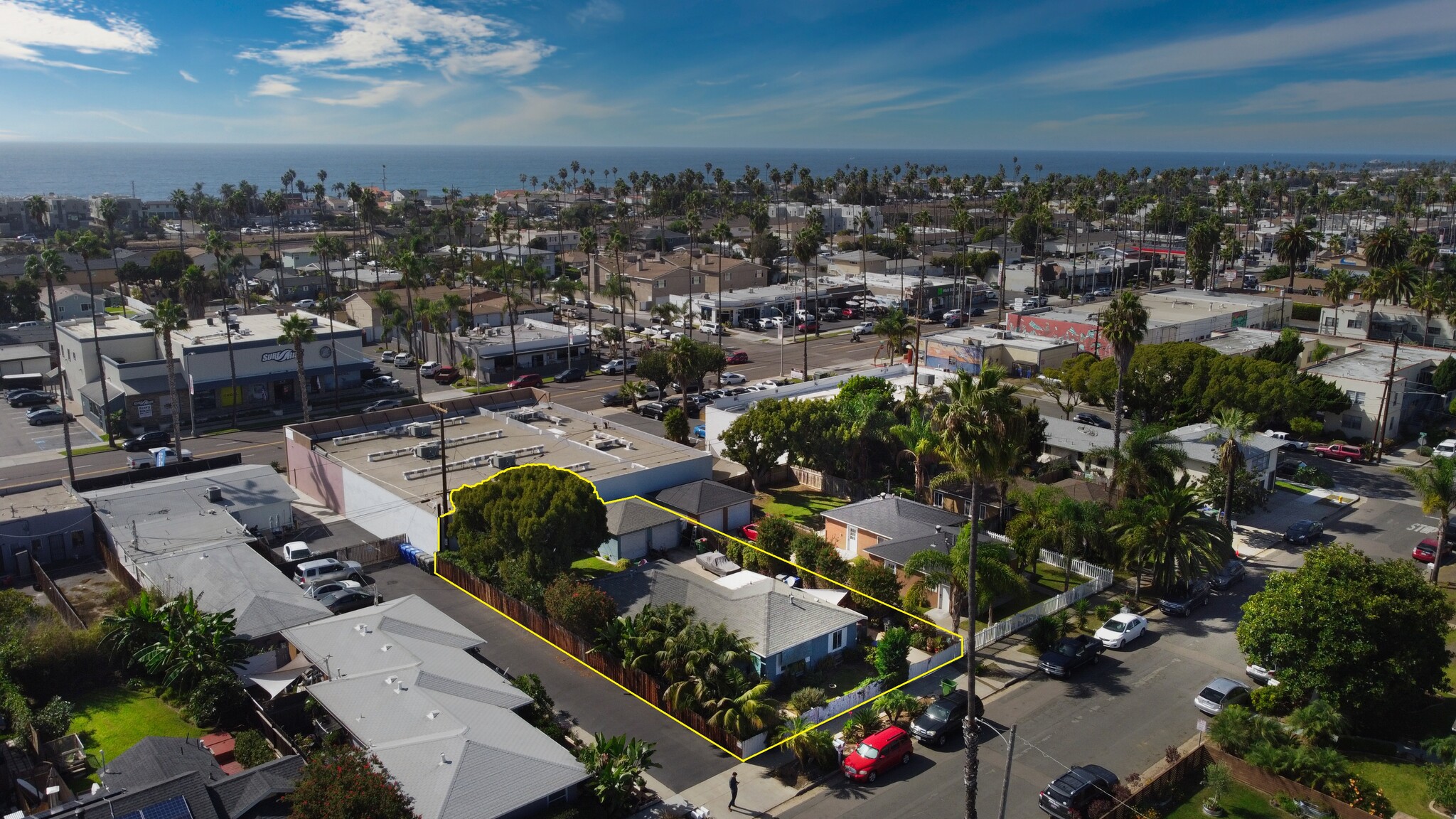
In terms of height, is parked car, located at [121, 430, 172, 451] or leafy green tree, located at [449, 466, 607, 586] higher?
leafy green tree, located at [449, 466, 607, 586]

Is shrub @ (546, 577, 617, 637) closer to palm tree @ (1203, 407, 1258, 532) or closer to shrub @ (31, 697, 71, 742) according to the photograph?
shrub @ (31, 697, 71, 742)

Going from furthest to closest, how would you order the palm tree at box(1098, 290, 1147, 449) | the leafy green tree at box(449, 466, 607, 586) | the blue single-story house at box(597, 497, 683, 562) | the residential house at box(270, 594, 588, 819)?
1. the palm tree at box(1098, 290, 1147, 449)
2. the blue single-story house at box(597, 497, 683, 562)
3. the leafy green tree at box(449, 466, 607, 586)
4. the residential house at box(270, 594, 588, 819)

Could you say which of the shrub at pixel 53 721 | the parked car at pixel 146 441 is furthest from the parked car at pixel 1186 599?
the parked car at pixel 146 441

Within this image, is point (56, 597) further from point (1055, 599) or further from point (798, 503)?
point (1055, 599)

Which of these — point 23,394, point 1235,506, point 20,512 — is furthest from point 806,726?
point 23,394

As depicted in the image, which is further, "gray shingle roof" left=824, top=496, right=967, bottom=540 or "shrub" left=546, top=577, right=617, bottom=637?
"gray shingle roof" left=824, top=496, right=967, bottom=540

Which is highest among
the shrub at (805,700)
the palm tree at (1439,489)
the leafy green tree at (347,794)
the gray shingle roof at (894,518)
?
the palm tree at (1439,489)

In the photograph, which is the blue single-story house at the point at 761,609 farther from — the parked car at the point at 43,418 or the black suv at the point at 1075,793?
the parked car at the point at 43,418

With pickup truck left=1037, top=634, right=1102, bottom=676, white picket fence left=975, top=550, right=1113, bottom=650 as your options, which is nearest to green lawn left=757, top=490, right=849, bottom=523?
white picket fence left=975, top=550, right=1113, bottom=650
